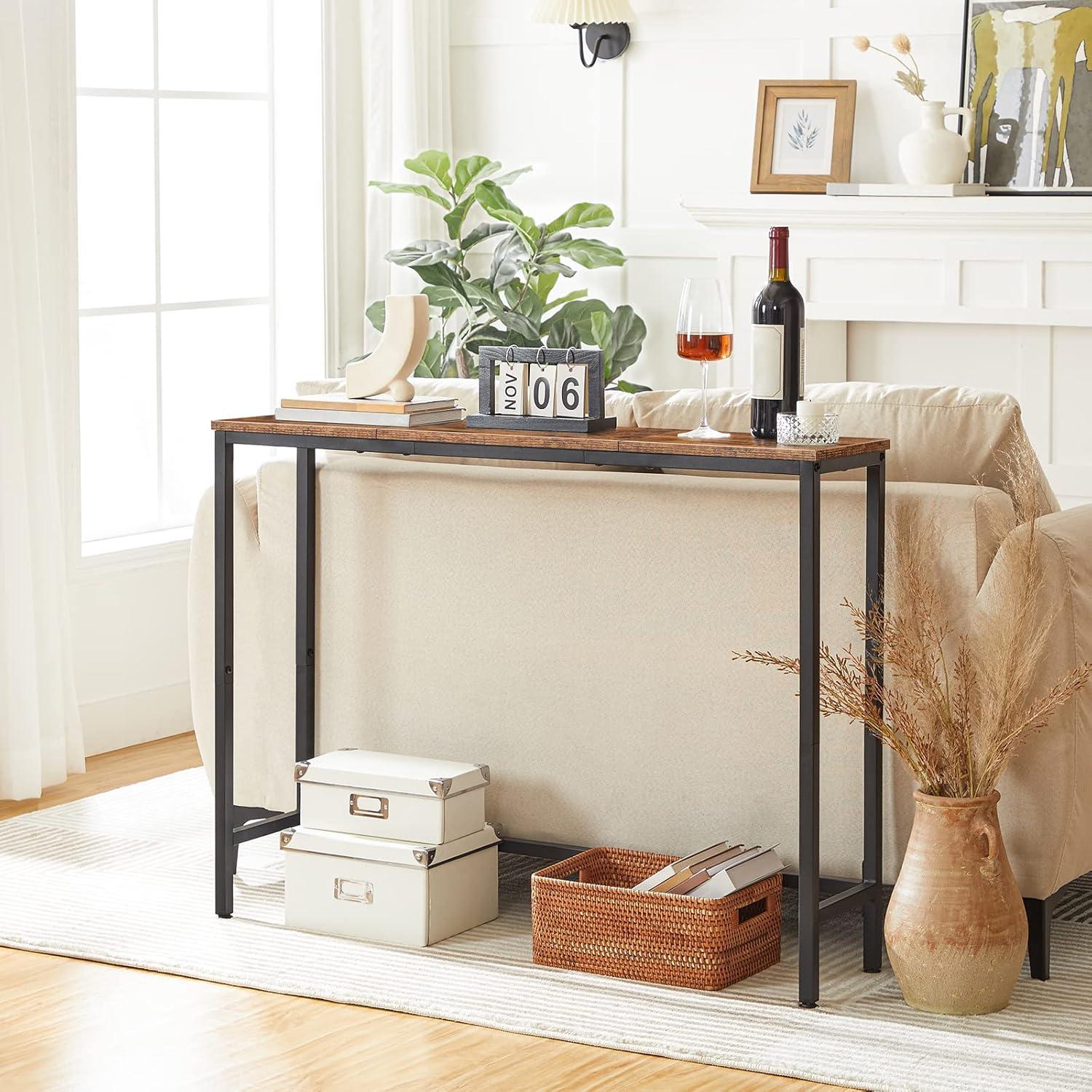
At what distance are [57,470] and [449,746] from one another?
1.76m

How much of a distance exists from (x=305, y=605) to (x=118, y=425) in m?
1.92

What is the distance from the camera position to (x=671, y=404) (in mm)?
3400

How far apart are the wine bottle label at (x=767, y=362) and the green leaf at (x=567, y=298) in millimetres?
2886

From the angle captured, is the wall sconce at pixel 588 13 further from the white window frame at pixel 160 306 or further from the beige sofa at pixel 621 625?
the beige sofa at pixel 621 625

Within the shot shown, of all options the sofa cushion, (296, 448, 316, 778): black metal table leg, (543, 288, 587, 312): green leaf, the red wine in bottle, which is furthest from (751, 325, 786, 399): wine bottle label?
(543, 288, 587, 312): green leaf

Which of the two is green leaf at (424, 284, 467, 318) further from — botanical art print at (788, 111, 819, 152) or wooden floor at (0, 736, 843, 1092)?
wooden floor at (0, 736, 843, 1092)

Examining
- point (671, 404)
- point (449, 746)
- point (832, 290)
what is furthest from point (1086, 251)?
point (449, 746)

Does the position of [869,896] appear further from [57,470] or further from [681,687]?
[57,470]

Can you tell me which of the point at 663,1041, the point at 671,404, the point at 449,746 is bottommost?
the point at 663,1041

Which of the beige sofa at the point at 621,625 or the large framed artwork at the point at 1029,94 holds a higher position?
the large framed artwork at the point at 1029,94

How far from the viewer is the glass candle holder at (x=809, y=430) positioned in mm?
2949

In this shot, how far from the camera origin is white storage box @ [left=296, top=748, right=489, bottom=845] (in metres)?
3.31

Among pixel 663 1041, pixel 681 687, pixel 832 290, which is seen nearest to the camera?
pixel 663 1041

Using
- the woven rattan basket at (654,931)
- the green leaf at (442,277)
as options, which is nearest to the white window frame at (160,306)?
the green leaf at (442,277)
